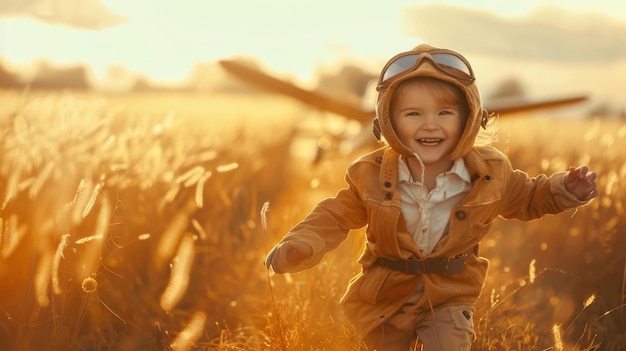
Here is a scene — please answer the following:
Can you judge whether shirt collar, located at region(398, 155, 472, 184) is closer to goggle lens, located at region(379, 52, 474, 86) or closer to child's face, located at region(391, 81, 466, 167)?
child's face, located at region(391, 81, 466, 167)

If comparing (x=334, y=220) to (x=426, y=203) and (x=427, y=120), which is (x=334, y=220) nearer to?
(x=426, y=203)

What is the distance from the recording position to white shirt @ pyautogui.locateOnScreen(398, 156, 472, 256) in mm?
3174

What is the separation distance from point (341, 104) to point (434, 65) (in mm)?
10465

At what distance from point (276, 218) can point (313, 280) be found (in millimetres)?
2279

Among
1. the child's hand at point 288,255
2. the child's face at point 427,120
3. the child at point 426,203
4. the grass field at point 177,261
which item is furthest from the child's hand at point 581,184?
the child's hand at point 288,255

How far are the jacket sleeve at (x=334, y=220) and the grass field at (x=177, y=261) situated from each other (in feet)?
0.64

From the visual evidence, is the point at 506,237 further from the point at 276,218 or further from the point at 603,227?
the point at 276,218

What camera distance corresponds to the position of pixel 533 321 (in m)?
4.43

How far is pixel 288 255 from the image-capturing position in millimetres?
2979

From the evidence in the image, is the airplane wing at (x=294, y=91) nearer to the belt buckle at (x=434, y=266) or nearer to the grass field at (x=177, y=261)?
the grass field at (x=177, y=261)

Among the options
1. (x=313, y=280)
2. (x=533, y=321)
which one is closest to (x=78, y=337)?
(x=313, y=280)

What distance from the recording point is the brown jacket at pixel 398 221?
3150 millimetres

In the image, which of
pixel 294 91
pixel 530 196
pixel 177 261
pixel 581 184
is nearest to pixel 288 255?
pixel 177 261

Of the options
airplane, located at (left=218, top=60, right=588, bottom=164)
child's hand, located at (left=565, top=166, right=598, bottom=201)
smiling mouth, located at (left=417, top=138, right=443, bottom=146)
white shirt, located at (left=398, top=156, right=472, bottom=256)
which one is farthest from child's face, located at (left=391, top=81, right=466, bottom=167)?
airplane, located at (left=218, top=60, right=588, bottom=164)
